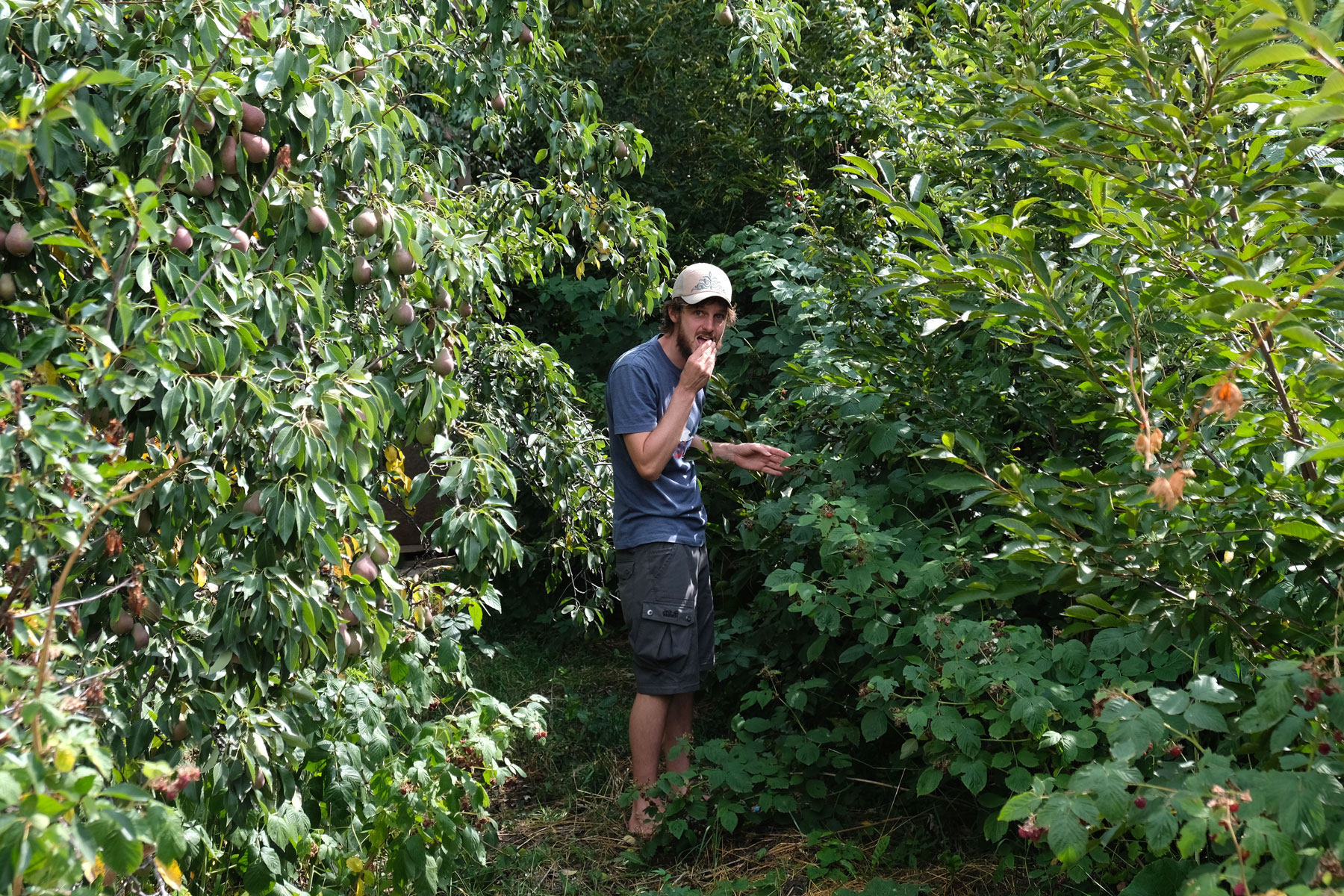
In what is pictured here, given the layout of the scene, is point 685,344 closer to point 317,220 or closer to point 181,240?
point 317,220

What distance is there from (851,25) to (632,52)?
1591 mm

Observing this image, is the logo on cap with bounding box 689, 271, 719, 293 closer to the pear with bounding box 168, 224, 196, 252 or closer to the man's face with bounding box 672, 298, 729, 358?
the man's face with bounding box 672, 298, 729, 358

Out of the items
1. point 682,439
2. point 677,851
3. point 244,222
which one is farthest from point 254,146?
point 677,851

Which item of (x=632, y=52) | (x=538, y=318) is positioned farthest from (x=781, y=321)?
(x=632, y=52)

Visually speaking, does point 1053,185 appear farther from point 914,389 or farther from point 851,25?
point 851,25

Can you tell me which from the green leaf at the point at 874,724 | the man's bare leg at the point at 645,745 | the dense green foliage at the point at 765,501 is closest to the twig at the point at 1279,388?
the dense green foliage at the point at 765,501

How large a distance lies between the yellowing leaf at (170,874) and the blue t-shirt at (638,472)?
1589mm

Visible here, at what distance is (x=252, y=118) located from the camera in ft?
6.34

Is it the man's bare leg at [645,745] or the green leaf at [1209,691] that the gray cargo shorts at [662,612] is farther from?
the green leaf at [1209,691]

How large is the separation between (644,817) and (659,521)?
0.91m

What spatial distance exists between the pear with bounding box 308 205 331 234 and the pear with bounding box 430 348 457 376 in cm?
44

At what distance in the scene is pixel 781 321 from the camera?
4660mm

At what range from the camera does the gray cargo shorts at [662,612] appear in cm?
333

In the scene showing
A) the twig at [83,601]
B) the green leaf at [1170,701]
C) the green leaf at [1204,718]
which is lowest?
the green leaf at [1204,718]
